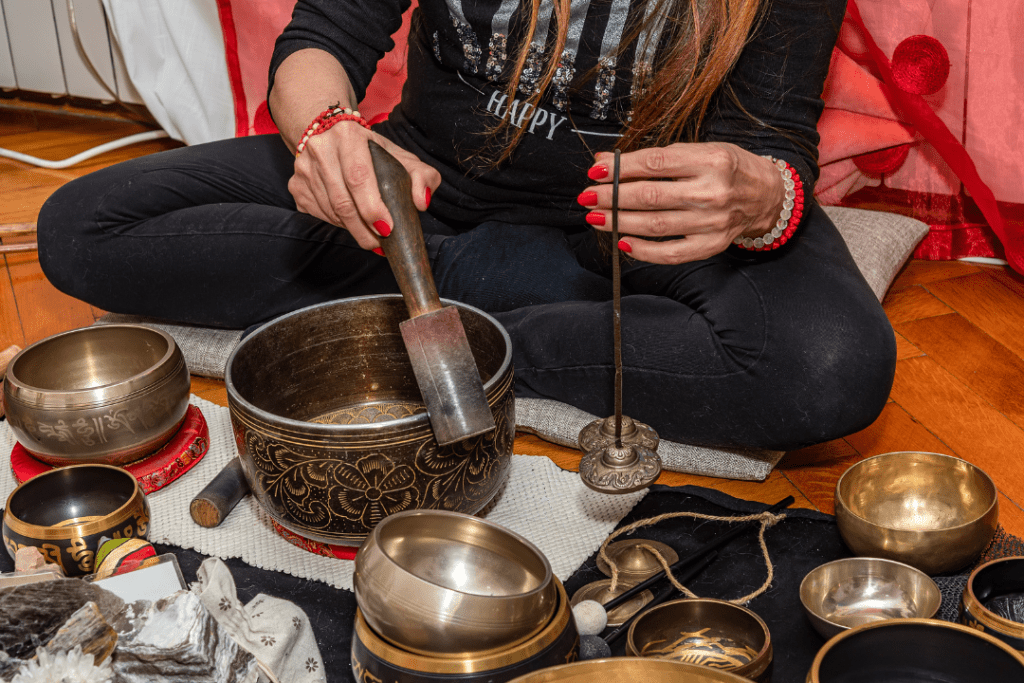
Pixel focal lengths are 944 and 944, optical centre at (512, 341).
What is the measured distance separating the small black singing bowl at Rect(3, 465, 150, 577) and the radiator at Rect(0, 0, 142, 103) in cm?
189

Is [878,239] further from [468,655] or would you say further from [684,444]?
[468,655]

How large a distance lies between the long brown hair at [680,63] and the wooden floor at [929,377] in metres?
0.42

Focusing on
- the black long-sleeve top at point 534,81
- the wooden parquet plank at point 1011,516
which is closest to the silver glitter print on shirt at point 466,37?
the black long-sleeve top at point 534,81

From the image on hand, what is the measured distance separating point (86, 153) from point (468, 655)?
7.28 ft

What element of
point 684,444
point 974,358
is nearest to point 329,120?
point 684,444

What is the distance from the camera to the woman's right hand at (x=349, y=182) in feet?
3.09

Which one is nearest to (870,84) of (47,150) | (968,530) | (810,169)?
(810,169)

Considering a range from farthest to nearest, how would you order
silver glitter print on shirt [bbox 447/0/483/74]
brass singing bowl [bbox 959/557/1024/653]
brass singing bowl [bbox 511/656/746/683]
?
silver glitter print on shirt [bbox 447/0/483/74] < brass singing bowl [bbox 959/557/1024/653] < brass singing bowl [bbox 511/656/746/683]

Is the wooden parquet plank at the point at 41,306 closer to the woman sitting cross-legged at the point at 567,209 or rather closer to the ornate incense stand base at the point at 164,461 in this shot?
the woman sitting cross-legged at the point at 567,209

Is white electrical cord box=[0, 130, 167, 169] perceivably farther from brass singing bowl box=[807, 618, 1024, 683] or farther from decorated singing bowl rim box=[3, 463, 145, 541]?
brass singing bowl box=[807, 618, 1024, 683]

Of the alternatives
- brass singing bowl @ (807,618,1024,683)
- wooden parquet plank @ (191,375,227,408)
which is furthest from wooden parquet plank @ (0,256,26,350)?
brass singing bowl @ (807,618,1024,683)

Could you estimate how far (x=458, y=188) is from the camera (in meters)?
1.35

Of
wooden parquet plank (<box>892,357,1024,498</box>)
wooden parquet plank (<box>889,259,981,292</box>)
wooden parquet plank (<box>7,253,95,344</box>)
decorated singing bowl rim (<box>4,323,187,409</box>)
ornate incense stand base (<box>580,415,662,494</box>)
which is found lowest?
wooden parquet plank (<box>7,253,95,344</box>)

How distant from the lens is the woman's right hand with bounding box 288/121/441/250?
942 mm
